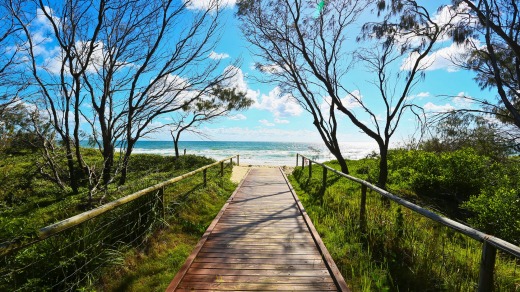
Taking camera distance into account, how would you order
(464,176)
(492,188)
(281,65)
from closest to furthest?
(492,188) → (464,176) → (281,65)

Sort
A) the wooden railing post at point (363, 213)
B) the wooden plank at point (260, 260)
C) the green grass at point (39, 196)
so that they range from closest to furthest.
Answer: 1. the wooden plank at point (260, 260)
2. the wooden railing post at point (363, 213)
3. the green grass at point (39, 196)

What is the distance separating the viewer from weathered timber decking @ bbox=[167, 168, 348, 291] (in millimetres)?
3234

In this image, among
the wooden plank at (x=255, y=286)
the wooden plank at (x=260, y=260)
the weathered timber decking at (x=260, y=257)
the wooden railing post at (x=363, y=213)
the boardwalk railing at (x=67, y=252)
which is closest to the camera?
the boardwalk railing at (x=67, y=252)

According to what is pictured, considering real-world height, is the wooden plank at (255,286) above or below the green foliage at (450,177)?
below

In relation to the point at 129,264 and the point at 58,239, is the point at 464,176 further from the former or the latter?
the point at 58,239

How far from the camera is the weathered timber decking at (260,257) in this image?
3.23 meters

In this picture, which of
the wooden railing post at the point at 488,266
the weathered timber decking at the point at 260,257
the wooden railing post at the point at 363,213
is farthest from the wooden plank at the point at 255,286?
the wooden railing post at the point at 363,213

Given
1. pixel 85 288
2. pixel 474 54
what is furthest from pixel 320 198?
pixel 474 54

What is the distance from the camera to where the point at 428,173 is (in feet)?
37.3

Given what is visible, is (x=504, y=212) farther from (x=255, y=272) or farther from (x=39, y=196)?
(x=39, y=196)

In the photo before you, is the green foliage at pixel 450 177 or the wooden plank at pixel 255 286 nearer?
the wooden plank at pixel 255 286

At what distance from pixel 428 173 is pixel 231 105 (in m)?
14.8

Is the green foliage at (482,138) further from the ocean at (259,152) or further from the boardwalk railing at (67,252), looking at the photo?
the ocean at (259,152)

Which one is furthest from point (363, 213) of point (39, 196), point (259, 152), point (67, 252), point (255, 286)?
point (259, 152)
